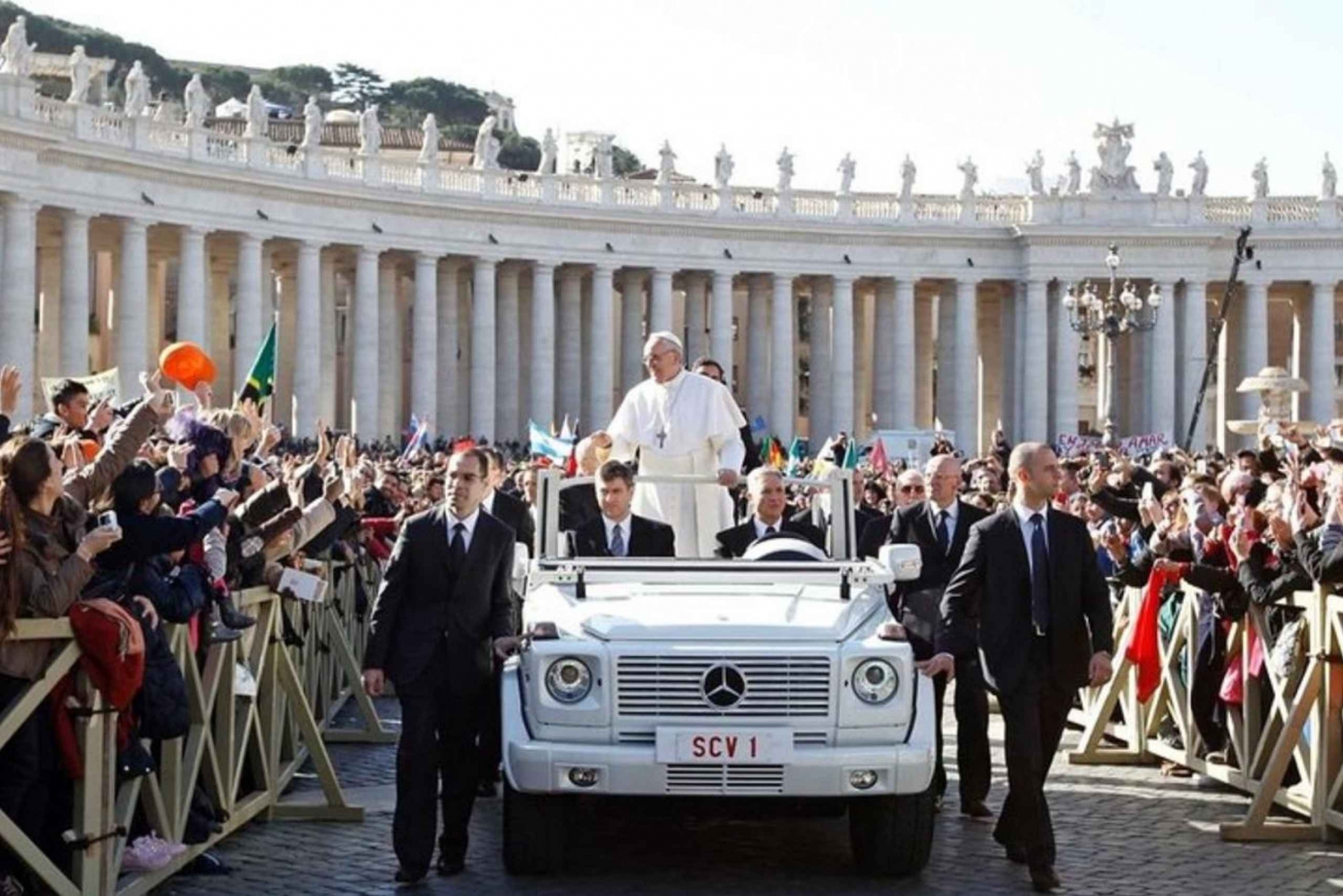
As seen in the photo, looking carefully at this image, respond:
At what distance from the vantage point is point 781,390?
8625cm

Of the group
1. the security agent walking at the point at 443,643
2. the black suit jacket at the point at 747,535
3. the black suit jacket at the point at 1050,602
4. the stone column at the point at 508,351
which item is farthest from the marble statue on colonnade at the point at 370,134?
the black suit jacket at the point at 1050,602

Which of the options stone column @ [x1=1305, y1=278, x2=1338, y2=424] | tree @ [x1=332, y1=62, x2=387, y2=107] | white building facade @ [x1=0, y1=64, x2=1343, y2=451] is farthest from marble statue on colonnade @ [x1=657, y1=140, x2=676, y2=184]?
tree @ [x1=332, y1=62, x2=387, y2=107]

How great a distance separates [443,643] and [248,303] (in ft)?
190

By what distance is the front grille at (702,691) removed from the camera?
1333 cm

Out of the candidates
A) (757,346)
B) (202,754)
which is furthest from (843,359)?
(202,754)

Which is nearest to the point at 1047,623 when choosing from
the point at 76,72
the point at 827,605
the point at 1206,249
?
the point at 827,605

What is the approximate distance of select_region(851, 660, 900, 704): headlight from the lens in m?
13.5

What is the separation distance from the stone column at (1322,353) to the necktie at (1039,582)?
247 feet

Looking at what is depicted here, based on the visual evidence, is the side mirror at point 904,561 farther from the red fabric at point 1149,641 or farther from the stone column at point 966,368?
the stone column at point 966,368

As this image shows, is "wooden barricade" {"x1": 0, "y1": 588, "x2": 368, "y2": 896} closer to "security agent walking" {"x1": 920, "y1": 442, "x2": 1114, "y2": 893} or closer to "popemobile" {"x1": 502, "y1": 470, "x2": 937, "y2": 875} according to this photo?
"popemobile" {"x1": 502, "y1": 470, "x2": 937, "y2": 875}

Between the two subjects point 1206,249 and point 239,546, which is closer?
point 239,546

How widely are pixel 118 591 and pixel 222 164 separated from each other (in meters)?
58.4

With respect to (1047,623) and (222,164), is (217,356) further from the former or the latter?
(1047,623)

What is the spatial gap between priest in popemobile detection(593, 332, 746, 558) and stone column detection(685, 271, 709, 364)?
68521 mm
